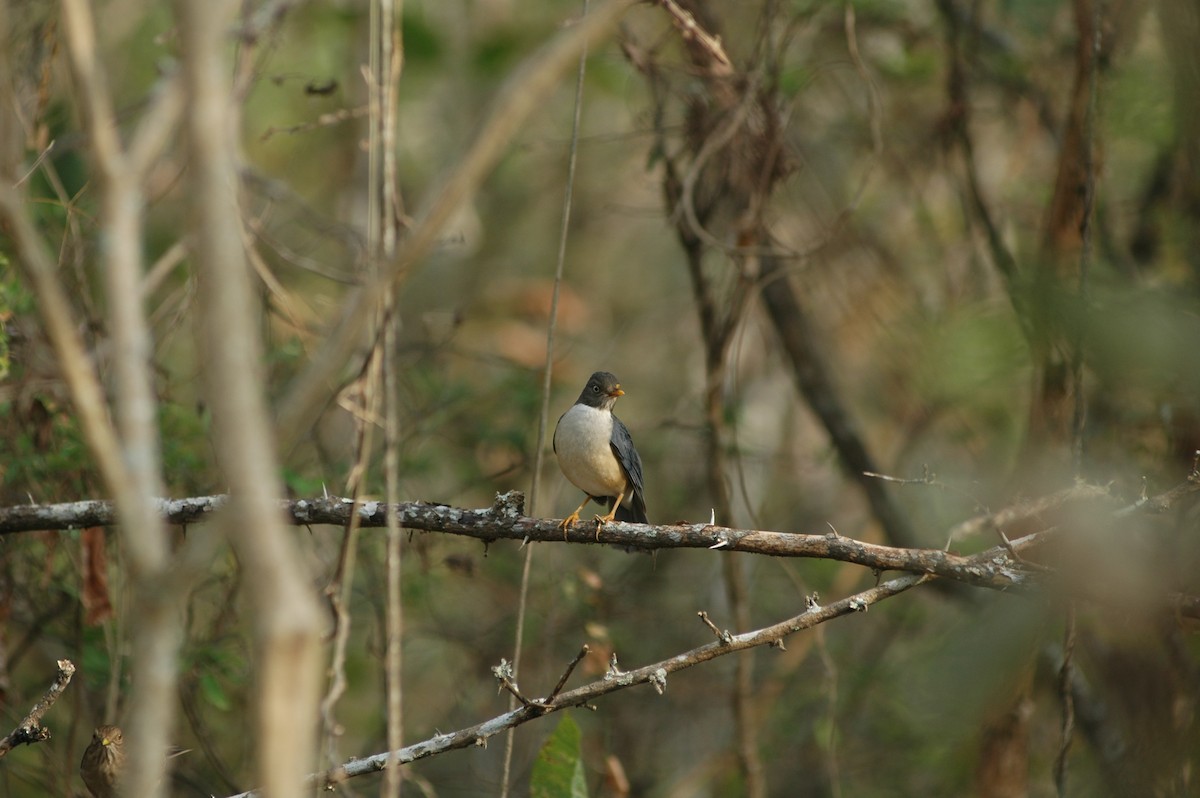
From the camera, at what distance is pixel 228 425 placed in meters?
1.49

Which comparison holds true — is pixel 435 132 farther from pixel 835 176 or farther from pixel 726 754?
pixel 726 754

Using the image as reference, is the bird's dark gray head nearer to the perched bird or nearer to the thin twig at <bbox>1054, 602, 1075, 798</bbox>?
the thin twig at <bbox>1054, 602, 1075, 798</bbox>

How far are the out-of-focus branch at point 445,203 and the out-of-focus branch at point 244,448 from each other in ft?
0.34

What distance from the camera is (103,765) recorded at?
3133mm

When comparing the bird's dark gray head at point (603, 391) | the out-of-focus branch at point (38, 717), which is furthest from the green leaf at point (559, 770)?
the bird's dark gray head at point (603, 391)

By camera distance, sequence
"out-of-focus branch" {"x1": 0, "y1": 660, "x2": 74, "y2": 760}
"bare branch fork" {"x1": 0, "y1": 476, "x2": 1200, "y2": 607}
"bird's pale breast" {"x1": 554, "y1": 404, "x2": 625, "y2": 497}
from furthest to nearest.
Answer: "bird's pale breast" {"x1": 554, "y1": 404, "x2": 625, "y2": 497} → "bare branch fork" {"x1": 0, "y1": 476, "x2": 1200, "y2": 607} → "out-of-focus branch" {"x1": 0, "y1": 660, "x2": 74, "y2": 760}

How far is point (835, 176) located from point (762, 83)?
336 cm

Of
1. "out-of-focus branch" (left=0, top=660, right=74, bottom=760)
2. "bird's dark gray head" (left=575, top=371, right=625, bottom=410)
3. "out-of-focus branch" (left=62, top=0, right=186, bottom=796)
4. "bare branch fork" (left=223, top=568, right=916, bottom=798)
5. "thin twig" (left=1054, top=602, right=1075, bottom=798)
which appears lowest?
"thin twig" (left=1054, top=602, right=1075, bottom=798)

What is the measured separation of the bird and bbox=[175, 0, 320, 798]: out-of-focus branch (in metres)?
3.71

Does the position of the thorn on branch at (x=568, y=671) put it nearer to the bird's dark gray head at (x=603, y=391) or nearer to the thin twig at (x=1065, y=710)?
the thin twig at (x=1065, y=710)

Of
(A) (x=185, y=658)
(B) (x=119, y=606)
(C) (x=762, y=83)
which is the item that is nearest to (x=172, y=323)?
(B) (x=119, y=606)

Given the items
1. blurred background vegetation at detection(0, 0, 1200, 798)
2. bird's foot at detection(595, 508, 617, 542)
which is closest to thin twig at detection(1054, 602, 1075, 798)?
blurred background vegetation at detection(0, 0, 1200, 798)

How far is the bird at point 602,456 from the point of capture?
5410 mm

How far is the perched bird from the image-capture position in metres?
3.13
